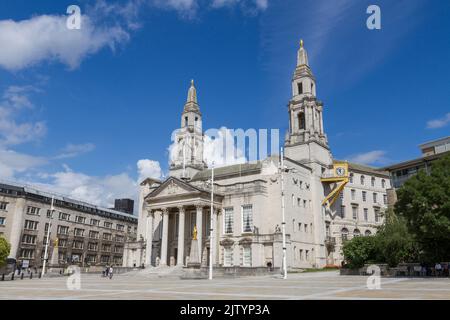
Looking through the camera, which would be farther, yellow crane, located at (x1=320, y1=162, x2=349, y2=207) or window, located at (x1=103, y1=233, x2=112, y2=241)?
window, located at (x1=103, y1=233, x2=112, y2=241)

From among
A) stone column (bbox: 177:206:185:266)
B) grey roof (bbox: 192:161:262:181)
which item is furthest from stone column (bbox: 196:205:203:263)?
grey roof (bbox: 192:161:262:181)

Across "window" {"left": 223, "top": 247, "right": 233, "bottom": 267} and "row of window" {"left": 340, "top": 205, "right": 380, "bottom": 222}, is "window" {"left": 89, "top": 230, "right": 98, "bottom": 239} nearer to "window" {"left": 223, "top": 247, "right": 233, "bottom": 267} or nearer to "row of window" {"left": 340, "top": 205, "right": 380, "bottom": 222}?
"window" {"left": 223, "top": 247, "right": 233, "bottom": 267}

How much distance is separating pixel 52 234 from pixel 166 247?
31.6 m

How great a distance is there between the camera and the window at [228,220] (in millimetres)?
67394

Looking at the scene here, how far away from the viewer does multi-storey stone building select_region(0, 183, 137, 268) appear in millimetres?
77188

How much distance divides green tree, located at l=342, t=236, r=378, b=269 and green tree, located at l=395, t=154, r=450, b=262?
31.5ft

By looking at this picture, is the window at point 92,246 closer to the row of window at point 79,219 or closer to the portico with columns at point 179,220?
the row of window at point 79,219

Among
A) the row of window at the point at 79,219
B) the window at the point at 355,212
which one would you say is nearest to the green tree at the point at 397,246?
the window at the point at 355,212

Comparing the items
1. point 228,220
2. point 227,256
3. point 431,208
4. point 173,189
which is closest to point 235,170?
point 228,220

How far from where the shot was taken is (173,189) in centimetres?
6850

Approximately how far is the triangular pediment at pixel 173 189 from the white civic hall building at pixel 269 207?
16cm

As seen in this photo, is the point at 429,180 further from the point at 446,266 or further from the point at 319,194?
the point at 319,194
